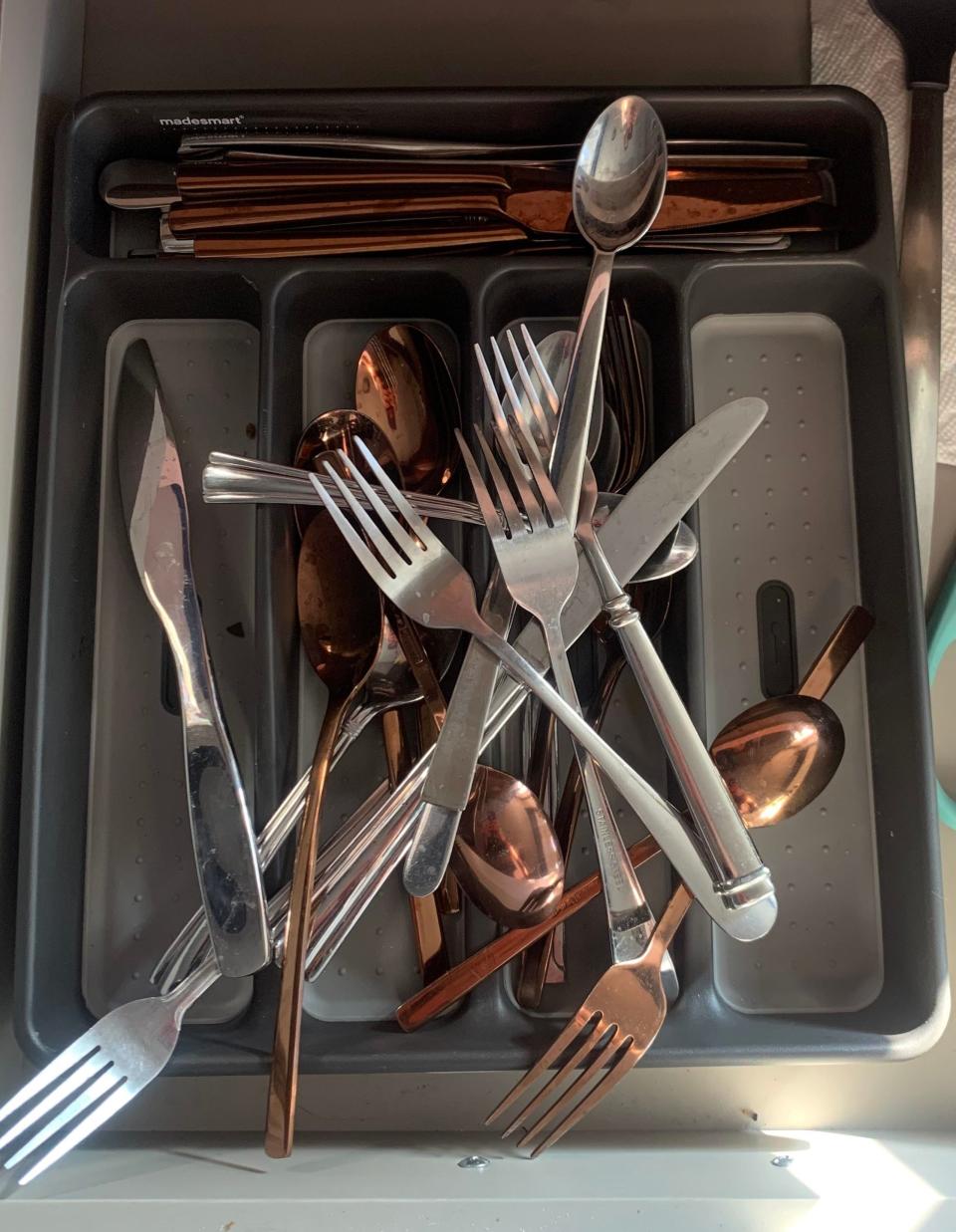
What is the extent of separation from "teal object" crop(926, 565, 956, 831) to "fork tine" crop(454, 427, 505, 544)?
1.13 ft

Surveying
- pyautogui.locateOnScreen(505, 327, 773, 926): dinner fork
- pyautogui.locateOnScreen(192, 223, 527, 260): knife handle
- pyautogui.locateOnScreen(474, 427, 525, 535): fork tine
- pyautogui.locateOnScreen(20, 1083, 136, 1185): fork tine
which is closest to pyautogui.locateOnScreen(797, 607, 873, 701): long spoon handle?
pyautogui.locateOnScreen(505, 327, 773, 926): dinner fork

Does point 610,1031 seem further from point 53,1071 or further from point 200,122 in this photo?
point 200,122

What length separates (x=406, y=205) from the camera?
70 cm

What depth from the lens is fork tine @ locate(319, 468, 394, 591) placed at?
23.4 inches

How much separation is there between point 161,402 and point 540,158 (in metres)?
0.33

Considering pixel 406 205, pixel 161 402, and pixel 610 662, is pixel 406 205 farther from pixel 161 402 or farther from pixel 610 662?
pixel 610 662

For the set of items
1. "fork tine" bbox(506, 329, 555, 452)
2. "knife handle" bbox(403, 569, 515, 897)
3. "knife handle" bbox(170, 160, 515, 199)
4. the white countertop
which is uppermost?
"knife handle" bbox(170, 160, 515, 199)

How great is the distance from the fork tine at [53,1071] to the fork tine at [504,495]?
404 millimetres

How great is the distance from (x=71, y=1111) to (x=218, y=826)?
186mm

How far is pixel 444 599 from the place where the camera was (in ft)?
1.96

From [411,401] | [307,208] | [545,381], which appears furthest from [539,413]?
[307,208]

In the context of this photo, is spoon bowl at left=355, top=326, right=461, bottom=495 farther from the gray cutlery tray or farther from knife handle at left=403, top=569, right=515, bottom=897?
knife handle at left=403, top=569, right=515, bottom=897

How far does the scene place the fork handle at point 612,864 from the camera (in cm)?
58

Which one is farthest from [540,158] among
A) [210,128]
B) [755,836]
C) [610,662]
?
[755,836]
